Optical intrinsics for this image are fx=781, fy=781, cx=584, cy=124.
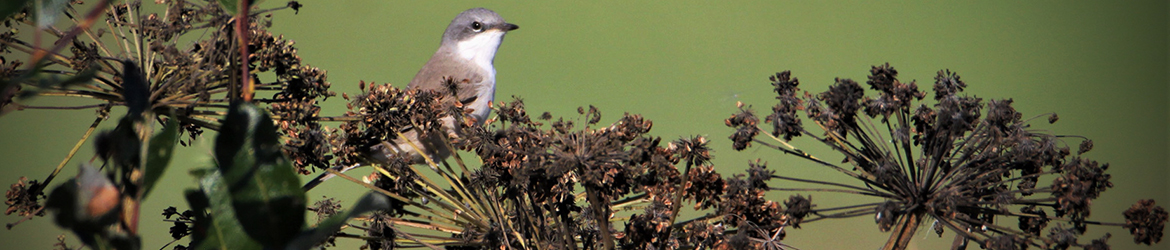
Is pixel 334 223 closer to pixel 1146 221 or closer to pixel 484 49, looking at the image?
pixel 1146 221

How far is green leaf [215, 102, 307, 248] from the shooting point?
0.79 ft

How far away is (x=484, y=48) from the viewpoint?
1667mm

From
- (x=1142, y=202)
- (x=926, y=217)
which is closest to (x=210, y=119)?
(x=926, y=217)

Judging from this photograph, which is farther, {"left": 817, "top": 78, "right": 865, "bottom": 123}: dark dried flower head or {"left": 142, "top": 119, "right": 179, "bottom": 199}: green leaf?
{"left": 817, "top": 78, "right": 865, "bottom": 123}: dark dried flower head

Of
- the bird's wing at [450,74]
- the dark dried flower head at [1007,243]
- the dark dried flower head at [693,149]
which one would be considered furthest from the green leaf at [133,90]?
the bird's wing at [450,74]

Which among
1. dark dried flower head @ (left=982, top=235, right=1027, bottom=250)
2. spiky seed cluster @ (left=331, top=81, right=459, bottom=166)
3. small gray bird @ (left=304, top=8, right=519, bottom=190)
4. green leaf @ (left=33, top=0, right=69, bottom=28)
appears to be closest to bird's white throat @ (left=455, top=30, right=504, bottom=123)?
small gray bird @ (left=304, top=8, right=519, bottom=190)

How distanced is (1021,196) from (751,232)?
0.70ft

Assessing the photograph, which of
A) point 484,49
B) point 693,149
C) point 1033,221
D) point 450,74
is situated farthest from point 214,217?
point 484,49

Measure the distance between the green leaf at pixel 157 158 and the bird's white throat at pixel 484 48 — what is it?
1.38 metres

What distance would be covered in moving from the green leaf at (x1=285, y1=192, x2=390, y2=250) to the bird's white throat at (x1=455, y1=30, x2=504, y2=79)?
138cm

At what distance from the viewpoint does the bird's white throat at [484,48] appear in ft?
5.41

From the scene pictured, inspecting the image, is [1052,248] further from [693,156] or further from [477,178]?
[477,178]

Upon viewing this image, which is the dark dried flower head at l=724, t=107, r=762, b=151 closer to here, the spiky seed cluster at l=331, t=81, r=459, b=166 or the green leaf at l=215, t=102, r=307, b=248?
the spiky seed cluster at l=331, t=81, r=459, b=166

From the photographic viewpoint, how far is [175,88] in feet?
2.15
